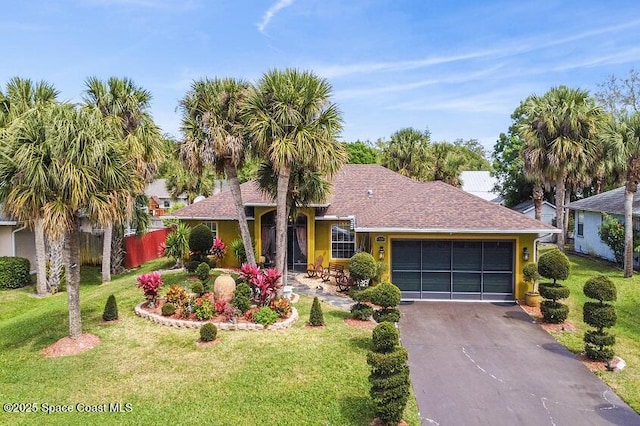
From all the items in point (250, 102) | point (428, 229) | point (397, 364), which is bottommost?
point (397, 364)

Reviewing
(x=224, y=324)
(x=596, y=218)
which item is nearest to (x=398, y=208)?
(x=224, y=324)

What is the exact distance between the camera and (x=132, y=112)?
20.0m

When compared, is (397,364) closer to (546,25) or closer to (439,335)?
(439,335)

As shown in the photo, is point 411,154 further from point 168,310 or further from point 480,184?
point 168,310

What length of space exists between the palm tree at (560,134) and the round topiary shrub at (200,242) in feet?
58.1

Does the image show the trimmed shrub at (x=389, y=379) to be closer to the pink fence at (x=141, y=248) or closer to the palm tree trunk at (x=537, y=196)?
the pink fence at (x=141, y=248)

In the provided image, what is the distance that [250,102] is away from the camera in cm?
1542

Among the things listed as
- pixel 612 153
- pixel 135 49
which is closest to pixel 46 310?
pixel 135 49

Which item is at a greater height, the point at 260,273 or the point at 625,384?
the point at 260,273

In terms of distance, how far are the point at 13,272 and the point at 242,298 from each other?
1357 centimetres

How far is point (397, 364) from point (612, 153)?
18582 millimetres

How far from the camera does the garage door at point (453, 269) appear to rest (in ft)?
55.5

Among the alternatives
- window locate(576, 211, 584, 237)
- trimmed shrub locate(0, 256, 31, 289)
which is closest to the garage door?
window locate(576, 211, 584, 237)

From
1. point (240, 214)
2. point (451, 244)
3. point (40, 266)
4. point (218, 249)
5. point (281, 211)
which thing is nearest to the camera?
point (281, 211)
